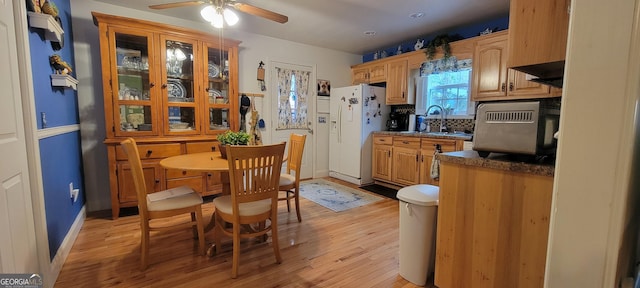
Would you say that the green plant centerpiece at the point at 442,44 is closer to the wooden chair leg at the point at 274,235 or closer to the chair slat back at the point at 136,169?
the wooden chair leg at the point at 274,235

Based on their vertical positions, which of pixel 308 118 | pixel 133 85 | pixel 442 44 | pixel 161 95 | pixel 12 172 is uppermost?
pixel 442 44

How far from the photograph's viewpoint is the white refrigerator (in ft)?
13.5

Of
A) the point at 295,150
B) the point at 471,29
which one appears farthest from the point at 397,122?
the point at 295,150

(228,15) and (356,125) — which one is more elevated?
(228,15)

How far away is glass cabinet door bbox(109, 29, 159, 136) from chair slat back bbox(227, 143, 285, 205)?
1.76 meters

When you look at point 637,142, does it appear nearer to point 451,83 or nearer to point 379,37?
point 451,83

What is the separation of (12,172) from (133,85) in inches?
78.2

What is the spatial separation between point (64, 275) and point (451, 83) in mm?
4442

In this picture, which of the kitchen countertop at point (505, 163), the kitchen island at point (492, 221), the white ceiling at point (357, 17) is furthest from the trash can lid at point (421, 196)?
the white ceiling at point (357, 17)

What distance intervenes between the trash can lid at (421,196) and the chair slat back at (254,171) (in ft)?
2.87

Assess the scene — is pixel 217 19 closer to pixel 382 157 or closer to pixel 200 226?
pixel 200 226

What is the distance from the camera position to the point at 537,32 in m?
1.17

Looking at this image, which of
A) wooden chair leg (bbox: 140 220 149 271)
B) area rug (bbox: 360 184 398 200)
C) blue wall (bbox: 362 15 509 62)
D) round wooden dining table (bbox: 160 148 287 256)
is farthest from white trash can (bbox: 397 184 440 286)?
blue wall (bbox: 362 15 509 62)

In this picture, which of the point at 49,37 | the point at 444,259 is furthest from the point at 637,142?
the point at 49,37
